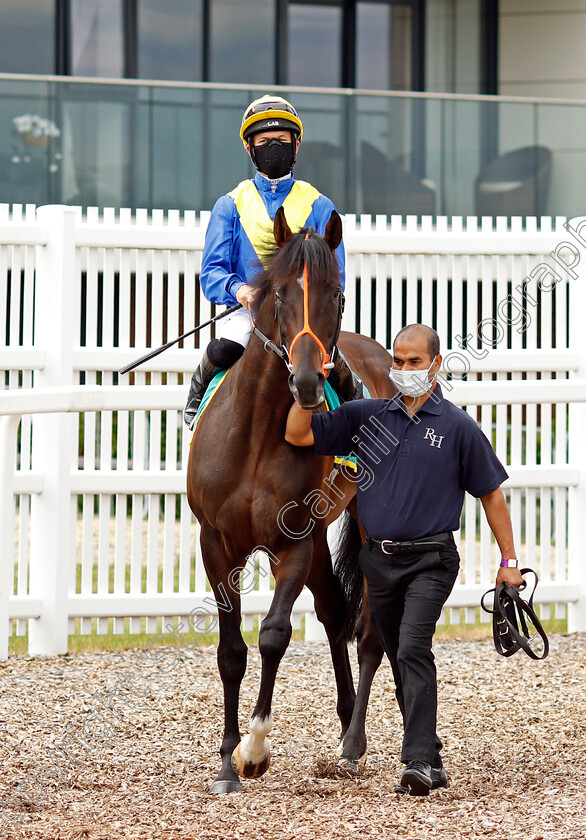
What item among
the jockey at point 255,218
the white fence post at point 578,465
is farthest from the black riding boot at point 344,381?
the white fence post at point 578,465

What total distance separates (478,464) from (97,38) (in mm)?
10728

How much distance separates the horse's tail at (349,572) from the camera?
4.85 metres

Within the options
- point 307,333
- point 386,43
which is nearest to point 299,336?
point 307,333

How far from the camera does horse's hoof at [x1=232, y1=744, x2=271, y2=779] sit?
3869 mm

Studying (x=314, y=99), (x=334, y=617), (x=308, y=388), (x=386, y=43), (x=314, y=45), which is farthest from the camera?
(x=386, y=43)

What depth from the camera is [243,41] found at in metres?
13.6

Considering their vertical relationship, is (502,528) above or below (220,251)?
below

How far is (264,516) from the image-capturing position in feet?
13.2

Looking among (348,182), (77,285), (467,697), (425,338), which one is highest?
(348,182)

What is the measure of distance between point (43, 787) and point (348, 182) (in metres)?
7.79

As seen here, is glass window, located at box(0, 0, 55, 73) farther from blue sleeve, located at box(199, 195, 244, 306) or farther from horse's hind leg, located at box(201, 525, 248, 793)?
horse's hind leg, located at box(201, 525, 248, 793)

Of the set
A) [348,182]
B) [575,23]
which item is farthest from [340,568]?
[575,23]

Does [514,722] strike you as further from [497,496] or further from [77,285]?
[77,285]

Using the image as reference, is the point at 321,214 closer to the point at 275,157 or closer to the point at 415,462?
the point at 275,157
